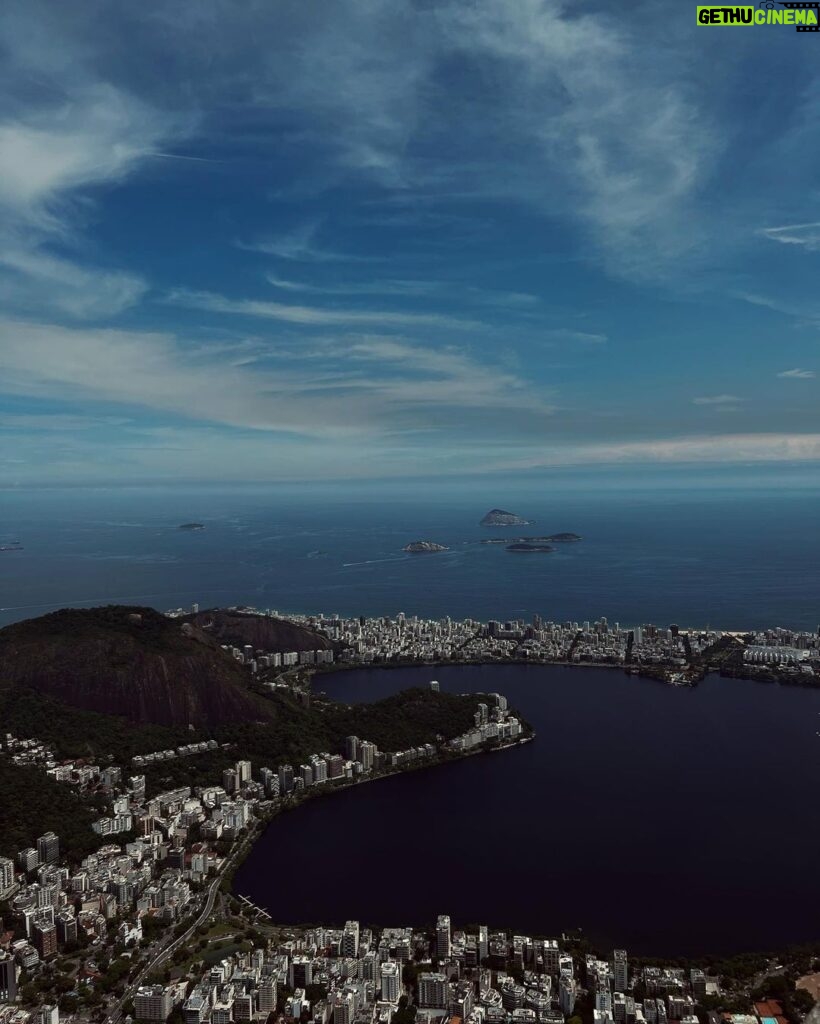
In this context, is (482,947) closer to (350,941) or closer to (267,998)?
(350,941)

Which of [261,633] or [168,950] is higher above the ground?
[261,633]

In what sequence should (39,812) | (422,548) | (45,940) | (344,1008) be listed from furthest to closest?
(422,548)
(39,812)
(45,940)
(344,1008)

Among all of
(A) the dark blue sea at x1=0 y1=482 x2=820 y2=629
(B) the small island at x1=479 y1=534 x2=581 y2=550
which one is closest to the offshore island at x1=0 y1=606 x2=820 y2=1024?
(A) the dark blue sea at x1=0 y1=482 x2=820 y2=629

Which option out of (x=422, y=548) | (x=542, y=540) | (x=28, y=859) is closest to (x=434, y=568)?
(x=422, y=548)

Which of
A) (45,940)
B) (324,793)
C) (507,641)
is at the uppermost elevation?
(507,641)

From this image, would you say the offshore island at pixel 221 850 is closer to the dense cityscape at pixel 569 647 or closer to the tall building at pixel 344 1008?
the tall building at pixel 344 1008

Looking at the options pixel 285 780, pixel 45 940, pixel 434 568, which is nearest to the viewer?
pixel 45 940

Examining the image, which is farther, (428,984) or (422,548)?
(422,548)
